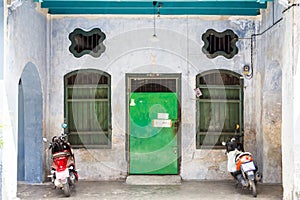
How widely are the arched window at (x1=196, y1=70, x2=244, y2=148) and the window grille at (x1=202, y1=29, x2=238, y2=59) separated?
1.19 feet

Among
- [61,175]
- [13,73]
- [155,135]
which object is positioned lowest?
[61,175]

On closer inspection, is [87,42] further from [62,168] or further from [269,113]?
[269,113]

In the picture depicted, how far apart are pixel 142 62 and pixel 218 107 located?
69.6 inches

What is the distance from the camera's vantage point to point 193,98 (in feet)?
29.3

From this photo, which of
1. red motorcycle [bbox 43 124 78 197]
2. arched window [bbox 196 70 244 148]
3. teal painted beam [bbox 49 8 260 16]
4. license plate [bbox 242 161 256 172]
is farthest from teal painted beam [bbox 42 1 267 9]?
license plate [bbox 242 161 256 172]

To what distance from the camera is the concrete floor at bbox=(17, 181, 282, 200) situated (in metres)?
7.35

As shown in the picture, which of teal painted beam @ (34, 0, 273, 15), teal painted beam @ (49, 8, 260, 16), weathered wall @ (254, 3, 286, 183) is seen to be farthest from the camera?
teal painted beam @ (49, 8, 260, 16)

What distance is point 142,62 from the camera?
8.91m

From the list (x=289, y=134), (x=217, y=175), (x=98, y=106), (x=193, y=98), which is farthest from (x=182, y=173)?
(x=289, y=134)

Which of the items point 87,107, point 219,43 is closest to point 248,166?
point 219,43

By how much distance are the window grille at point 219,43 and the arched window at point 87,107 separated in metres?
2.11

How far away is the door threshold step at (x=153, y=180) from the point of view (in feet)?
27.7

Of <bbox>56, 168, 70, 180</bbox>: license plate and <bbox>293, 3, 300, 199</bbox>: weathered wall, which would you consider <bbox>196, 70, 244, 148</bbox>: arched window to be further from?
<bbox>56, 168, 70, 180</bbox>: license plate

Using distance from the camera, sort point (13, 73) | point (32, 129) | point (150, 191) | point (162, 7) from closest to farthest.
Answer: point (13, 73) < point (150, 191) < point (162, 7) < point (32, 129)
